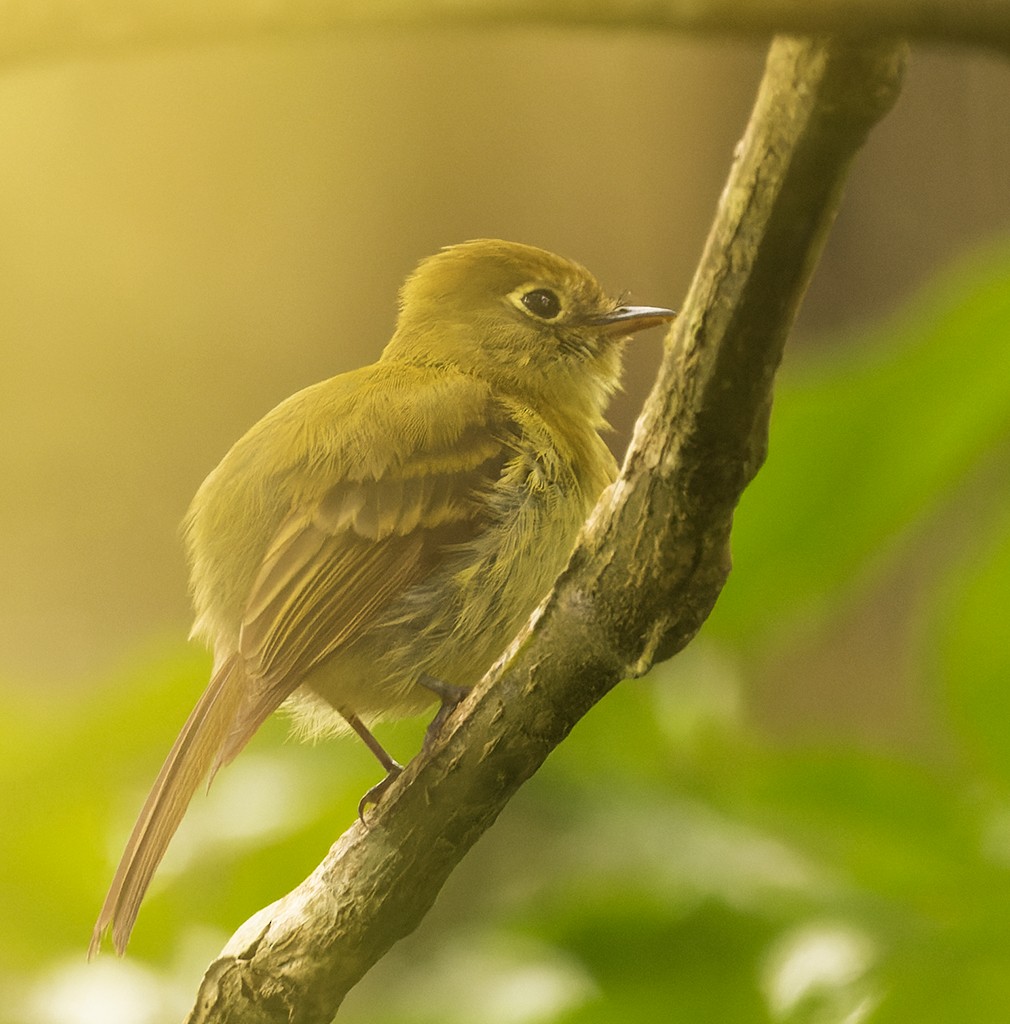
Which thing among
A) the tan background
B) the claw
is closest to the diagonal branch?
the claw

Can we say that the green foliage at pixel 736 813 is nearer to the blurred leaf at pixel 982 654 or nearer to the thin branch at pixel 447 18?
the blurred leaf at pixel 982 654

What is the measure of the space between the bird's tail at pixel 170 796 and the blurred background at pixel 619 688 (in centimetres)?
15

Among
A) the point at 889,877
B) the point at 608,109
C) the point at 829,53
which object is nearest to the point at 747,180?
the point at 829,53

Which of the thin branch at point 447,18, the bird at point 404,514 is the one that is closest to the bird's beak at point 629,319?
the bird at point 404,514

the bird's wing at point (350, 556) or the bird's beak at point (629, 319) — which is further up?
the bird's beak at point (629, 319)

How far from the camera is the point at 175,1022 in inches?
44.7

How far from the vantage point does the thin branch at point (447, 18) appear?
0.41 meters

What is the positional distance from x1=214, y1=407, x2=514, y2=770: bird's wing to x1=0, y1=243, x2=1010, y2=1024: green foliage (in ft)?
0.50

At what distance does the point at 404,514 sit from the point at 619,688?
279 millimetres

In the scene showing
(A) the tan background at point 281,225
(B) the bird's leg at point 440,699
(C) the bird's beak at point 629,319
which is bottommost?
(B) the bird's leg at point 440,699

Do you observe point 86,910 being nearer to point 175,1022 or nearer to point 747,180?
point 175,1022

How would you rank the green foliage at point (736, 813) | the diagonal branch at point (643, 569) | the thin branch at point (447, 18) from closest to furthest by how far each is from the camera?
1. the thin branch at point (447, 18)
2. the diagonal branch at point (643, 569)
3. the green foliage at point (736, 813)

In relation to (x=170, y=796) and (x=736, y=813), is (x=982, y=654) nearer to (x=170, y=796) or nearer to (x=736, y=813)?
(x=736, y=813)

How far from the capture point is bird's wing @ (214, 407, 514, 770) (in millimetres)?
1062
